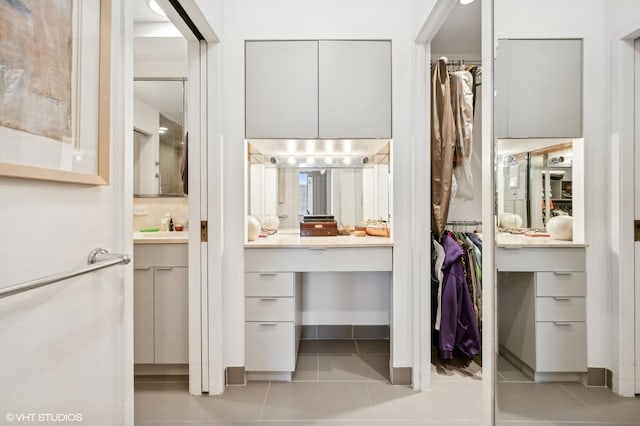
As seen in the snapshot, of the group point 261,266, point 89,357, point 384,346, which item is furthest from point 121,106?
point 384,346

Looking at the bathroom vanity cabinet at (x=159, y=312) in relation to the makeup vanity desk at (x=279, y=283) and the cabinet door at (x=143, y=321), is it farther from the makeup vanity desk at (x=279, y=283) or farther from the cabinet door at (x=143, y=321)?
the makeup vanity desk at (x=279, y=283)

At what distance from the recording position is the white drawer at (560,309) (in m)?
0.86

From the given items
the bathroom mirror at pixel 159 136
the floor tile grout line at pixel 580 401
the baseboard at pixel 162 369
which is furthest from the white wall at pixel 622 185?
the bathroom mirror at pixel 159 136

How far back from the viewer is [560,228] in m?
0.89

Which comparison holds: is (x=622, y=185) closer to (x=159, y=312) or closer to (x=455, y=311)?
(x=455, y=311)

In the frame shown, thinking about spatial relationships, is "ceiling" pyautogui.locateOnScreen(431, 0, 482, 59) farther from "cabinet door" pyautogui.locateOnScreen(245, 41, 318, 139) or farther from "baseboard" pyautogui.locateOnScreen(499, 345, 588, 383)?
"baseboard" pyautogui.locateOnScreen(499, 345, 588, 383)

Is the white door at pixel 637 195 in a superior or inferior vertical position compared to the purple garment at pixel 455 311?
superior

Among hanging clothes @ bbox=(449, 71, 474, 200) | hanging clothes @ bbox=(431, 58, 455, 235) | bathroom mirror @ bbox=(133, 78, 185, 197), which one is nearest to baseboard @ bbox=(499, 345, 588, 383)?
hanging clothes @ bbox=(431, 58, 455, 235)

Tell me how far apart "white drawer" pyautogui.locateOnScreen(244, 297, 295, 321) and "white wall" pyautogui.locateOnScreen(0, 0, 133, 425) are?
1.00 meters

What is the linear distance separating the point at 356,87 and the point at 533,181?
142 centimetres

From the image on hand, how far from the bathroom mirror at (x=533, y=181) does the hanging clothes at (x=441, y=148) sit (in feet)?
3.32

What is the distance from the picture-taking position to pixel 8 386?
0.65 metres

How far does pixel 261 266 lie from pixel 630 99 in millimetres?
1862

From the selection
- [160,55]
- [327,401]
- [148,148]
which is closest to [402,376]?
[327,401]
